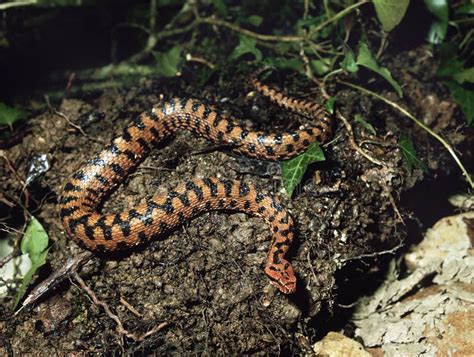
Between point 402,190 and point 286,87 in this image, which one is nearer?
point 402,190

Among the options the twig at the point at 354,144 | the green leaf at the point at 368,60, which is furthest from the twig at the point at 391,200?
the green leaf at the point at 368,60

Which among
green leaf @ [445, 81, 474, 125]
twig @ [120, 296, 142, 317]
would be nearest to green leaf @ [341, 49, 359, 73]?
green leaf @ [445, 81, 474, 125]

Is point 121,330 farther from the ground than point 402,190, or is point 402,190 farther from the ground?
point 402,190

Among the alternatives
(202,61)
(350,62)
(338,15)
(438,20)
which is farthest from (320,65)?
(438,20)

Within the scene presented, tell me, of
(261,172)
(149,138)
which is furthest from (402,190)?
(149,138)

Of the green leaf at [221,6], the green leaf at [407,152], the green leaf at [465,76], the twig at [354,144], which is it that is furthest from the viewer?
the green leaf at [221,6]

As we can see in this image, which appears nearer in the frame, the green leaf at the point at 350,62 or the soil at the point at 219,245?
the soil at the point at 219,245

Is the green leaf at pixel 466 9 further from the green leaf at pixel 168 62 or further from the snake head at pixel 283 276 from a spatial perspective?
the snake head at pixel 283 276

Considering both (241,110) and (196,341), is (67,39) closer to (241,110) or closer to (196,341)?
(241,110)
